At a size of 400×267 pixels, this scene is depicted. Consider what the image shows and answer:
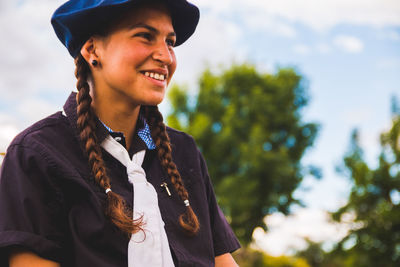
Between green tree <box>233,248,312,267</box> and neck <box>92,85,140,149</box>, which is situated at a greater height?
green tree <box>233,248,312,267</box>

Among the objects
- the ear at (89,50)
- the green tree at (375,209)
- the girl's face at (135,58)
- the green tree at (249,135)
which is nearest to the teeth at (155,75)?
the girl's face at (135,58)

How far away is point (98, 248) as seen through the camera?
1815 millimetres

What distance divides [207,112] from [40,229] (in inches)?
739

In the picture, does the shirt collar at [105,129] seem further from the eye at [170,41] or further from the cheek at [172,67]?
the eye at [170,41]

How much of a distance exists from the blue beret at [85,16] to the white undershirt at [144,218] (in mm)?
529

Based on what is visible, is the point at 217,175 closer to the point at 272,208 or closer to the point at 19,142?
the point at 272,208

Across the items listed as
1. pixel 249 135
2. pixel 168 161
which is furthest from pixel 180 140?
pixel 249 135

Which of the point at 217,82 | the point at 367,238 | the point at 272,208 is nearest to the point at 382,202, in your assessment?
the point at 367,238

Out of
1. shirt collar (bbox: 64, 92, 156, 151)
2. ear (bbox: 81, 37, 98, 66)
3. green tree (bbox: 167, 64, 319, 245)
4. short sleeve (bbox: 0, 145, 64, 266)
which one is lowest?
short sleeve (bbox: 0, 145, 64, 266)

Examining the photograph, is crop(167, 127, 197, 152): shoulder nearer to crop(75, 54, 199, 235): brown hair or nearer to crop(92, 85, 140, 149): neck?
crop(75, 54, 199, 235): brown hair

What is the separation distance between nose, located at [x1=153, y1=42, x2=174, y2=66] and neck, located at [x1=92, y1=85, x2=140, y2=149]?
0.90 feet

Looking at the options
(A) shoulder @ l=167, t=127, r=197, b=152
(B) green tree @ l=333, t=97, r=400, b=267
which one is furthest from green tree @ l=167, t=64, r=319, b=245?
(A) shoulder @ l=167, t=127, r=197, b=152

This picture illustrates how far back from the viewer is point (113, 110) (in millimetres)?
2180

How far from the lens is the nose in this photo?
6.87 ft
